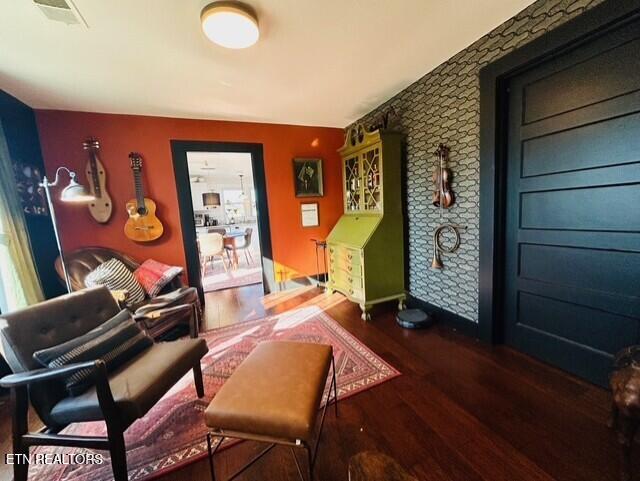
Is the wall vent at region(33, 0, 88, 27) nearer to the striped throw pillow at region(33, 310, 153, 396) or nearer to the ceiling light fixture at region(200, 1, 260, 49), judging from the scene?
the ceiling light fixture at region(200, 1, 260, 49)

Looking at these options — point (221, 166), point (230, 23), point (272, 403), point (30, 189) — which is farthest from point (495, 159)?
point (221, 166)

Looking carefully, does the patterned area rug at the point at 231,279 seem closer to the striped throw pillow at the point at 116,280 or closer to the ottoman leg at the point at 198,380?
the striped throw pillow at the point at 116,280

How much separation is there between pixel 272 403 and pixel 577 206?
2067mm

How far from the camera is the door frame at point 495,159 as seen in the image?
60.6 inches

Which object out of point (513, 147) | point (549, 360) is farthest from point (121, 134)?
point (549, 360)

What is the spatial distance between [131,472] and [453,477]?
4.93 feet

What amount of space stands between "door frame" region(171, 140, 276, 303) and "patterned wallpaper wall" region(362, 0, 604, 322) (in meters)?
1.87

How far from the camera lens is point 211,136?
10.5 feet

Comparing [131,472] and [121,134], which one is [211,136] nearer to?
[121,134]

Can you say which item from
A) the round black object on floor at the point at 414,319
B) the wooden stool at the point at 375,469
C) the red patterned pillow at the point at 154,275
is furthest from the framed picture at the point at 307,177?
the wooden stool at the point at 375,469

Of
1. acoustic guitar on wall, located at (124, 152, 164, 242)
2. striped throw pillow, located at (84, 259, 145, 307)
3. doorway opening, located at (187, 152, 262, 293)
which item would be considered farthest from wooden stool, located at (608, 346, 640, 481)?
acoustic guitar on wall, located at (124, 152, 164, 242)

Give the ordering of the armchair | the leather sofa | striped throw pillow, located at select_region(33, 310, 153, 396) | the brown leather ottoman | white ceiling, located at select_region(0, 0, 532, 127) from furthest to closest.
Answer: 1. the leather sofa
2. white ceiling, located at select_region(0, 0, 532, 127)
3. striped throw pillow, located at select_region(33, 310, 153, 396)
4. the armchair
5. the brown leather ottoman

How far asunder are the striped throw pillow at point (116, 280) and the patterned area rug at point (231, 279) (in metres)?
1.46

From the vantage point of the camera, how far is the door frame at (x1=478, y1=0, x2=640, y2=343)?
154 centimetres
